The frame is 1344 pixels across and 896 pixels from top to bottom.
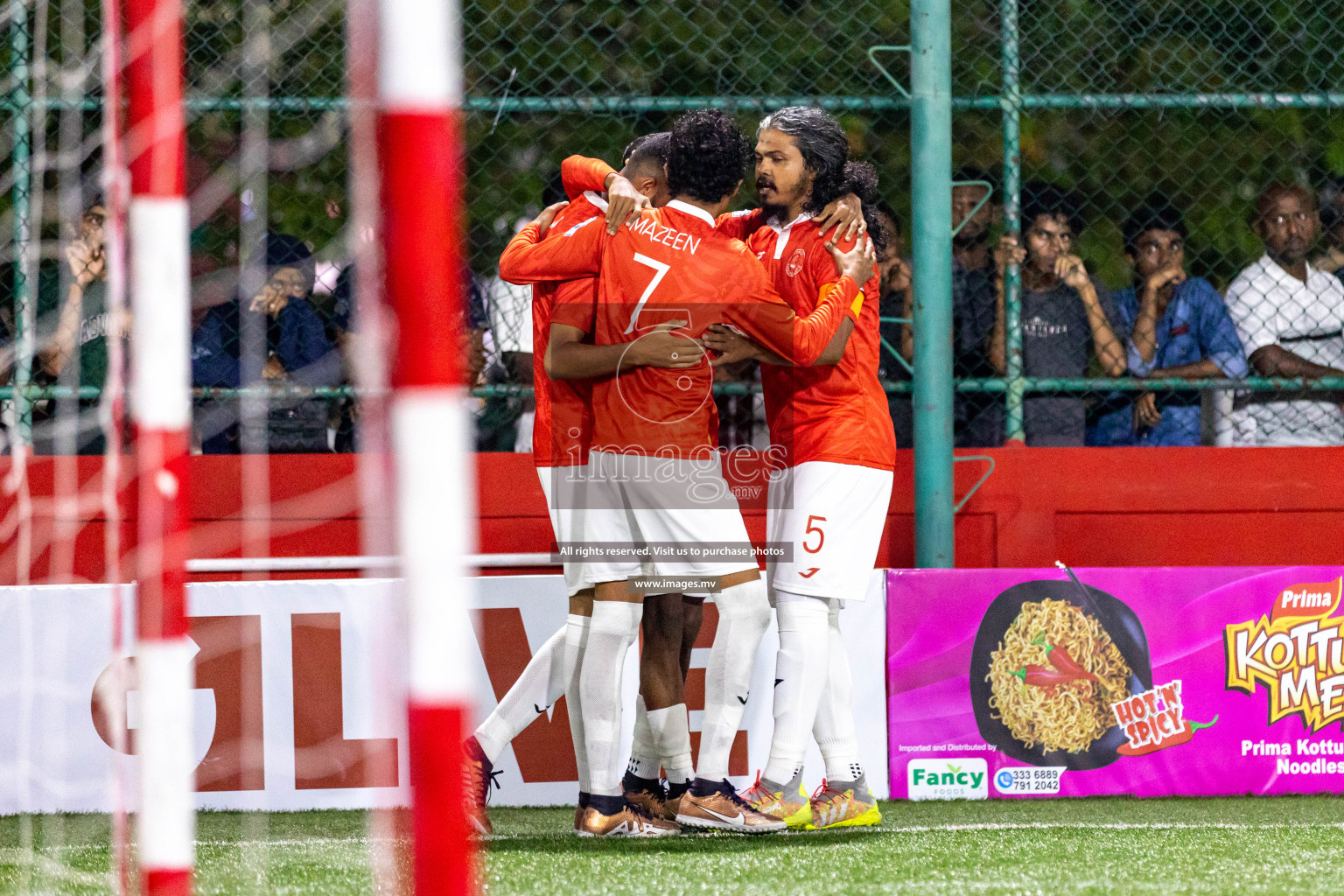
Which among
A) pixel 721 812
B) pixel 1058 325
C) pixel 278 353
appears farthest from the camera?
pixel 1058 325

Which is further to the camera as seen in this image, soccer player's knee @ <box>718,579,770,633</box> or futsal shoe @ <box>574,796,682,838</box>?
soccer player's knee @ <box>718,579,770,633</box>

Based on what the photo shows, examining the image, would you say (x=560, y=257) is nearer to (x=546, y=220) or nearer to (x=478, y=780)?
(x=546, y=220)

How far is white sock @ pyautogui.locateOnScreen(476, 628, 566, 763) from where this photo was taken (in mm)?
4512

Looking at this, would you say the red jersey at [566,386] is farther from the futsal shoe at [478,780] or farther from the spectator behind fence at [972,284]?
the spectator behind fence at [972,284]

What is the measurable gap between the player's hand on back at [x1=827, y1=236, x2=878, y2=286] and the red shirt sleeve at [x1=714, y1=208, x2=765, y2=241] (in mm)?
476

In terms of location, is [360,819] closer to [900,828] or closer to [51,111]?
[900,828]

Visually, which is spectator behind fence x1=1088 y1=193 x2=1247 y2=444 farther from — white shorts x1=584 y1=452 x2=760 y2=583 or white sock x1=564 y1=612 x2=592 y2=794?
white sock x1=564 y1=612 x2=592 y2=794

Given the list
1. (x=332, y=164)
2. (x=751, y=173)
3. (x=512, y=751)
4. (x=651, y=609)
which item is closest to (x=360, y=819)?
(x=512, y=751)

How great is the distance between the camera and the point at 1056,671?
200 inches

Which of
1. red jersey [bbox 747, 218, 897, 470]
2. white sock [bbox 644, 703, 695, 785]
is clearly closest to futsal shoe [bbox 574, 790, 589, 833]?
white sock [bbox 644, 703, 695, 785]

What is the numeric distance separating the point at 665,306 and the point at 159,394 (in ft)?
7.22

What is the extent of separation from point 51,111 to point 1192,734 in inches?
183

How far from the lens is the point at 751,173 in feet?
20.2

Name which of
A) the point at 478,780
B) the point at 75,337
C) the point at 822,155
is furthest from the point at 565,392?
the point at 75,337
